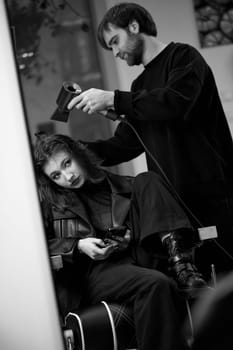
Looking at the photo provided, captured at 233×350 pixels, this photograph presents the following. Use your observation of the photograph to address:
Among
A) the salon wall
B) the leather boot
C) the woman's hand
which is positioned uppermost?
the salon wall

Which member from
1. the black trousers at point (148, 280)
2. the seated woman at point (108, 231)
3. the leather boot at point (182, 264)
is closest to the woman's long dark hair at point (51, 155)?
the seated woman at point (108, 231)

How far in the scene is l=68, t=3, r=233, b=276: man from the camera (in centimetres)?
113

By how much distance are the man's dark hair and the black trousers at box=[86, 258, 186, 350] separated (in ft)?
1.67

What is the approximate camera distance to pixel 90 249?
1089 millimetres

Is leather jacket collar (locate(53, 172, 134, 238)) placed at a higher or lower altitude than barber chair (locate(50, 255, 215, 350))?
higher

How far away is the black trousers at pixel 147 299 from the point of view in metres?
1.03

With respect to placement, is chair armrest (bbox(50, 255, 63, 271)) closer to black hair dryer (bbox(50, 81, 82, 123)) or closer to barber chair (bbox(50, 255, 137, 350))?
barber chair (bbox(50, 255, 137, 350))

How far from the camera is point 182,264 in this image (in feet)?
3.53

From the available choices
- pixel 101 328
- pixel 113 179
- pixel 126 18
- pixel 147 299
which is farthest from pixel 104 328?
pixel 126 18

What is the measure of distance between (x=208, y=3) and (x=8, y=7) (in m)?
0.47

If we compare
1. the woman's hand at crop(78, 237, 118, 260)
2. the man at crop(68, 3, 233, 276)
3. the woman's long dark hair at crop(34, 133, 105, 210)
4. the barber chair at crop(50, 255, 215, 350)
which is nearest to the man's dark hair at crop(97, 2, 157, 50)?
the man at crop(68, 3, 233, 276)

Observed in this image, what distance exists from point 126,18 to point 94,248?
520 mm

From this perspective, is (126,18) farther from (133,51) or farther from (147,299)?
(147,299)

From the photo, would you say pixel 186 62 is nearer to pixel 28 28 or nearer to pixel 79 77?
pixel 79 77
